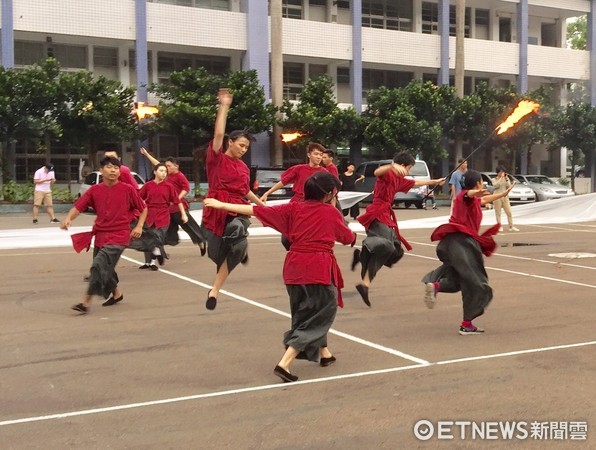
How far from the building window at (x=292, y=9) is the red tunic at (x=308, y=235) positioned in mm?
31393

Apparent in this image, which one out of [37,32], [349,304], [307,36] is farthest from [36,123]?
[349,304]

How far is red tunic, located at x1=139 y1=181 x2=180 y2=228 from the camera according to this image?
11.9 metres

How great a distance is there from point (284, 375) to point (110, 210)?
348 cm

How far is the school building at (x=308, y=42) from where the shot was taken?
3011 centimetres

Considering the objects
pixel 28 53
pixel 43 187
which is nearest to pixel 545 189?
pixel 43 187

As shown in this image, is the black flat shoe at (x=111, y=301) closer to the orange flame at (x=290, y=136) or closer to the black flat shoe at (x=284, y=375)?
the black flat shoe at (x=284, y=375)

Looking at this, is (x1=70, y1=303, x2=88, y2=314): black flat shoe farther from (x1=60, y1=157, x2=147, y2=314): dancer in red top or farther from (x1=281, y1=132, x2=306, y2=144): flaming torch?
(x1=281, y1=132, x2=306, y2=144): flaming torch

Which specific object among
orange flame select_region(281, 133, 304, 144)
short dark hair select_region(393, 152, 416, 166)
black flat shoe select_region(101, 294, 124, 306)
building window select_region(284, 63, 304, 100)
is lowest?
black flat shoe select_region(101, 294, 124, 306)

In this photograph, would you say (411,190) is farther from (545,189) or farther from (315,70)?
(315,70)

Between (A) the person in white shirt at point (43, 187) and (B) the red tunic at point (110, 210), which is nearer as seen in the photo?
(B) the red tunic at point (110, 210)

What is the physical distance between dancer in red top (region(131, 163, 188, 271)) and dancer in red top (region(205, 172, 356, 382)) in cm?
612

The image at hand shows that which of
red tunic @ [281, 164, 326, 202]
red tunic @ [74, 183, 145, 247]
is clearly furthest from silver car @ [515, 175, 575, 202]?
red tunic @ [74, 183, 145, 247]

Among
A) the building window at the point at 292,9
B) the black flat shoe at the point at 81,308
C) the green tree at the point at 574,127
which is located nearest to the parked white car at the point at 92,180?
the building window at the point at 292,9

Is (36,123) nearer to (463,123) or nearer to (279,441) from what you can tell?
(463,123)
